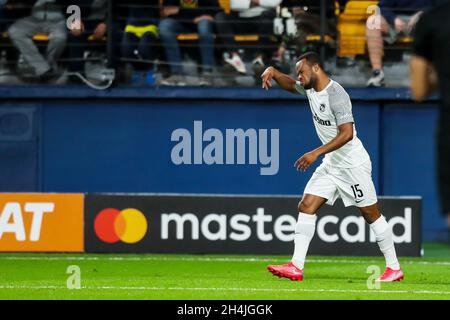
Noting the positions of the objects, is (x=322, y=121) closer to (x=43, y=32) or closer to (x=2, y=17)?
(x=43, y=32)

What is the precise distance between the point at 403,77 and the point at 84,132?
15.1ft

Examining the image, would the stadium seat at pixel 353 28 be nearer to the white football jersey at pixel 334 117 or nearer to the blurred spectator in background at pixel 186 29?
the blurred spectator in background at pixel 186 29

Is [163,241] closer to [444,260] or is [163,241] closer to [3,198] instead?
[3,198]

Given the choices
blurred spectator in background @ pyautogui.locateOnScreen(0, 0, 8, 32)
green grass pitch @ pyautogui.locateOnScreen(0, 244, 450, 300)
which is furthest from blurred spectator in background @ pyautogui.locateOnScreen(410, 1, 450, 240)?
blurred spectator in background @ pyautogui.locateOnScreen(0, 0, 8, 32)

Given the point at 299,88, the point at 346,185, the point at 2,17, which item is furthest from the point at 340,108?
the point at 2,17

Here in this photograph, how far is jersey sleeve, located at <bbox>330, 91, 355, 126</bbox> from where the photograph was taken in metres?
10.4

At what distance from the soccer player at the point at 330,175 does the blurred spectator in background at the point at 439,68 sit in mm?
4789

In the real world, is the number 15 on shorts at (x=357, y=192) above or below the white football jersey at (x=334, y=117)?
below

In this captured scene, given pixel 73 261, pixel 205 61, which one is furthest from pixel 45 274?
pixel 205 61

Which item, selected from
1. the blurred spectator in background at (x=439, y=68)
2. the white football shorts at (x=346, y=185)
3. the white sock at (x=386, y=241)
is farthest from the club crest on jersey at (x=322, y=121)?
the blurred spectator in background at (x=439, y=68)

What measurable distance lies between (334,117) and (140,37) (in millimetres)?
6472

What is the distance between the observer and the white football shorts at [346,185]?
1073cm

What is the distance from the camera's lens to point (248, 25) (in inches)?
656

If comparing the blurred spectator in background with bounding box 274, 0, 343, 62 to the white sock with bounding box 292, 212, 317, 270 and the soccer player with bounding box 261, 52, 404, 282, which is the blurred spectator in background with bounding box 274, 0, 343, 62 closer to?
the soccer player with bounding box 261, 52, 404, 282
